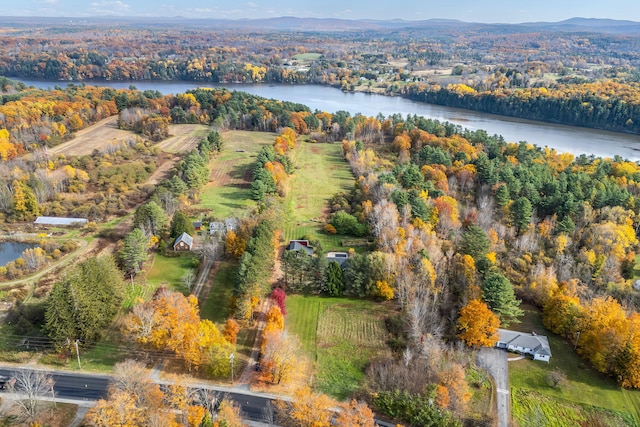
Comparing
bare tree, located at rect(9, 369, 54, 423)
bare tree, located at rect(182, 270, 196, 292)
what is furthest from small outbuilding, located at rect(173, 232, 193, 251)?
bare tree, located at rect(9, 369, 54, 423)

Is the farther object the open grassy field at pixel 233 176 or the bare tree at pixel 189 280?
the open grassy field at pixel 233 176

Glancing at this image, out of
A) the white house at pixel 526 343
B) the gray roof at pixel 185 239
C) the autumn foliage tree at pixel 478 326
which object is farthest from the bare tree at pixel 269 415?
the gray roof at pixel 185 239

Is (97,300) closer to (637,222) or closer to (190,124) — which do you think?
(637,222)

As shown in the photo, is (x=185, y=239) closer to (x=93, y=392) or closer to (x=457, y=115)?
(x=93, y=392)

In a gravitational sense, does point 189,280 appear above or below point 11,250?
above

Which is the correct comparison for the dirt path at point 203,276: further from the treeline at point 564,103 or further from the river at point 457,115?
the treeline at point 564,103

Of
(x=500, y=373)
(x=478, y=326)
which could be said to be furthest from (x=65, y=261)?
(x=500, y=373)
